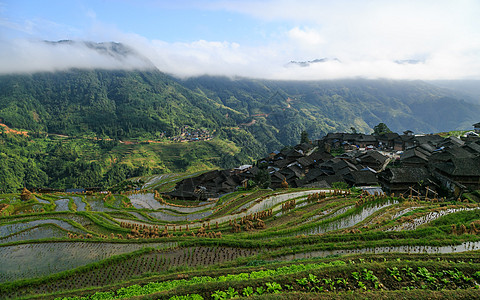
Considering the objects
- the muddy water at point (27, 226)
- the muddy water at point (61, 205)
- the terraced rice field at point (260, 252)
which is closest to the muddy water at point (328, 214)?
the terraced rice field at point (260, 252)

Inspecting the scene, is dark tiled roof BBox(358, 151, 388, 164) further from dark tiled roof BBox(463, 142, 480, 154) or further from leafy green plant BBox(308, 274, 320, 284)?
leafy green plant BBox(308, 274, 320, 284)

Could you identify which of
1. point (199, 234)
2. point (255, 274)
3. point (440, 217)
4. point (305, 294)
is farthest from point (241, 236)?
point (440, 217)

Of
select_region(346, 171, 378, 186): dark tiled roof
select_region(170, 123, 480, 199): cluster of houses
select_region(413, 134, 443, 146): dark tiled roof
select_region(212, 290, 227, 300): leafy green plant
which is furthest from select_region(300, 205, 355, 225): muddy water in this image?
select_region(413, 134, 443, 146): dark tiled roof

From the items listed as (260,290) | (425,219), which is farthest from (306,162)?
(260,290)

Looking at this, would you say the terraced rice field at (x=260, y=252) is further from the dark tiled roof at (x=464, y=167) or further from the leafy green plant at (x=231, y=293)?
the dark tiled roof at (x=464, y=167)

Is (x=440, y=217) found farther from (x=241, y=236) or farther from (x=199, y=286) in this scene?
(x=199, y=286)

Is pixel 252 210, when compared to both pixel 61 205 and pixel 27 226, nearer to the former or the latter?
pixel 27 226
